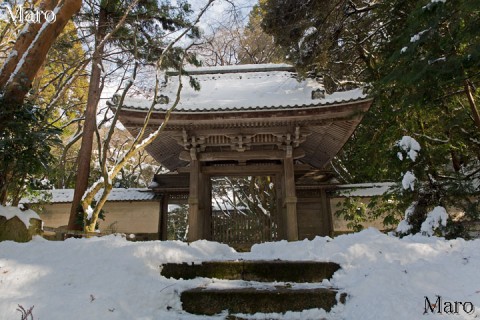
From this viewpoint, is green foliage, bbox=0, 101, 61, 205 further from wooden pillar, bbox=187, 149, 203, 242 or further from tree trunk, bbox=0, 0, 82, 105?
wooden pillar, bbox=187, 149, 203, 242

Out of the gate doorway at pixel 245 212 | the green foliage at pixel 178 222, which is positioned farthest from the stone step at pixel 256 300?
the green foliage at pixel 178 222

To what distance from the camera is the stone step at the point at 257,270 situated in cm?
356

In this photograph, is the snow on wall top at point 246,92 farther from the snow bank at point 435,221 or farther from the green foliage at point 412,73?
the snow bank at point 435,221

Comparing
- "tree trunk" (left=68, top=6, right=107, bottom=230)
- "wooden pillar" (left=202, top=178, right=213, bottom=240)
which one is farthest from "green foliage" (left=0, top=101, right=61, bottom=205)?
"wooden pillar" (left=202, top=178, right=213, bottom=240)

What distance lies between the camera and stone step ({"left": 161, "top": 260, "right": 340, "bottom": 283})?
3561 mm

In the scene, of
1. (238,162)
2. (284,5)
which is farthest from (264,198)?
(284,5)

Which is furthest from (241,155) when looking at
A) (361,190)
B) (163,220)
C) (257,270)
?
(257,270)

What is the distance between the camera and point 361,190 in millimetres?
9867

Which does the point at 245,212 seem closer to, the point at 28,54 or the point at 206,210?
the point at 206,210

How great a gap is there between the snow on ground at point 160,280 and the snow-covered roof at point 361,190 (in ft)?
20.1

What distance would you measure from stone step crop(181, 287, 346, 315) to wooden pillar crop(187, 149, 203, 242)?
14.5ft

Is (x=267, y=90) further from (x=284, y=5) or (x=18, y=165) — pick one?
(x=18, y=165)

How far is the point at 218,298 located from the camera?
2.91 meters

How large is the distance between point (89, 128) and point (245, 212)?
410 inches
